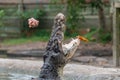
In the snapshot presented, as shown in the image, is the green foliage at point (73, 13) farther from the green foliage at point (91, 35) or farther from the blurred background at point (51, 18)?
the green foliage at point (91, 35)

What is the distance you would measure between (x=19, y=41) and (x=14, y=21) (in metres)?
1.59

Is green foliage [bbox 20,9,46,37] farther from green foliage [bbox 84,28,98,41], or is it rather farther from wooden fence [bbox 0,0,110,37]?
green foliage [bbox 84,28,98,41]

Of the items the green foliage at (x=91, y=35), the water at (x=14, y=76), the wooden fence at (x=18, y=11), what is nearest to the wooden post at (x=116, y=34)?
the water at (x=14, y=76)

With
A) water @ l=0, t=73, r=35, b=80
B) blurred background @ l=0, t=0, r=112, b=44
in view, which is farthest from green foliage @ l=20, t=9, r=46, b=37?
water @ l=0, t=73, r=35, b=80

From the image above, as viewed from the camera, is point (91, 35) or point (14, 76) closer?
point (14, 76)

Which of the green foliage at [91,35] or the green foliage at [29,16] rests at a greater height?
the green foliage at [29,16]

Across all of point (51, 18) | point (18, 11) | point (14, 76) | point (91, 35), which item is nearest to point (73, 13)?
point (91, 35)

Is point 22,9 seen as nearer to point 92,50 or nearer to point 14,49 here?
point 14,49

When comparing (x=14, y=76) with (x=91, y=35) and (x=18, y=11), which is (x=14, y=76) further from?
(x=18, y=11)

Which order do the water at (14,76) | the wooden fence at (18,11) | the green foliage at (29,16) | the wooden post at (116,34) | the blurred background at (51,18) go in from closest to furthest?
the water at (14,76), the wooden post at (116,34), the blurred background at (51,18), the green foliage at (29,16), the wooden fence at (18,11)

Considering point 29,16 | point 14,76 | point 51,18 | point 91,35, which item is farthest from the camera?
point 51,18

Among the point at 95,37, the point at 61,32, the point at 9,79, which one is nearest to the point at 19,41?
the point at 95,37

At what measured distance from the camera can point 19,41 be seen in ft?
47.2

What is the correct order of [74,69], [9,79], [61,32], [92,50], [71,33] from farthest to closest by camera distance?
[71,33]
[92,50]
[74,69]
[9,79]
[61,32]
